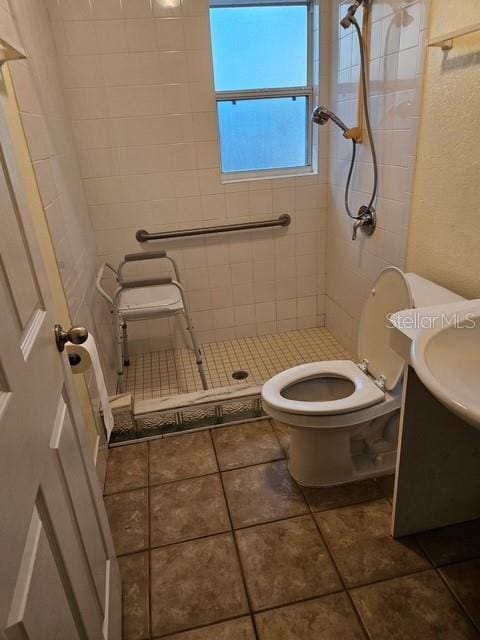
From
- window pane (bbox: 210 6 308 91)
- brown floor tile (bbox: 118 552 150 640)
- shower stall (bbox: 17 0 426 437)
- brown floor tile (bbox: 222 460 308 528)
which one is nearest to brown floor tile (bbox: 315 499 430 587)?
brown floor tile (bbox: 222 460 308 528)

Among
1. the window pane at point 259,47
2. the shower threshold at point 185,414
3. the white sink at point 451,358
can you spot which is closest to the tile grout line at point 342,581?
the shower threshold at point 185,414

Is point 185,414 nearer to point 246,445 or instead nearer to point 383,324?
point 246,445

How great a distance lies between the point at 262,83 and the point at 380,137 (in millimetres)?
880

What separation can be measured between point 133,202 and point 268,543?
73.8 inches

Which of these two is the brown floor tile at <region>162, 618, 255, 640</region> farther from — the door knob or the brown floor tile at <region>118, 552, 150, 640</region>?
the door knob

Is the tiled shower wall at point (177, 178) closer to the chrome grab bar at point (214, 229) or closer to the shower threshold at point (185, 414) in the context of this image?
the chrome grab bar at point (214, 229)

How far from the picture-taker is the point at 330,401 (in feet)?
5.25

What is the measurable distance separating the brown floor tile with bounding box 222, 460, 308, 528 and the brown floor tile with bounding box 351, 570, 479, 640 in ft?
1.18

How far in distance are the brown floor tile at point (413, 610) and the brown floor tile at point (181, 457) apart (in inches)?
29.3

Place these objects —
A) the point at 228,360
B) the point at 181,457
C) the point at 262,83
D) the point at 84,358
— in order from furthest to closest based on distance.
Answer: the point at 228,360, the point at 262,83, the point at 181,457, the point at 84,358

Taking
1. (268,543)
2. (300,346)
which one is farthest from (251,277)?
(268,543)

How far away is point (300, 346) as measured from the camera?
2764mm

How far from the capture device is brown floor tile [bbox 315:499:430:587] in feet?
4.30

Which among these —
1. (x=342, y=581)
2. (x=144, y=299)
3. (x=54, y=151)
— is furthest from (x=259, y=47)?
(x=342, y=581)
